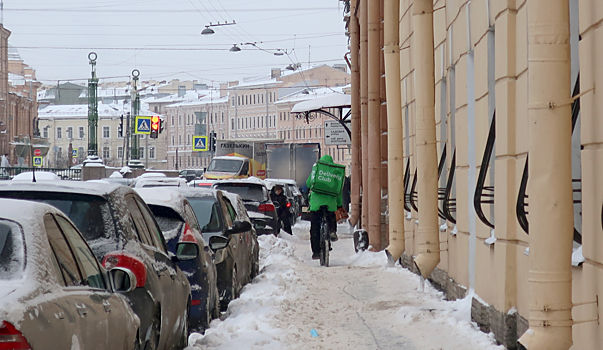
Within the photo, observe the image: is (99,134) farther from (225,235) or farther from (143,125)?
(225,235)

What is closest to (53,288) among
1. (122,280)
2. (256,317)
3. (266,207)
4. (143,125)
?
(122,280)

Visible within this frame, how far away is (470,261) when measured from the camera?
378 inches

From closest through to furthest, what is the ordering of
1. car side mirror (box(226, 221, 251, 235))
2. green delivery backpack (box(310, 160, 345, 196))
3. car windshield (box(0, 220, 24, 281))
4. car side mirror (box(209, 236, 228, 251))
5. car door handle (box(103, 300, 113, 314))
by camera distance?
car windshield (box(0, 220, 24, 281)) → car door handle (box(103, 300, 113, 314)) → car side mirror (box(209, 236, 228, 251)) → car side mirror (box(226, 221, 251, 235)) → green delivery backpack (box(310, 160, 345, 196))

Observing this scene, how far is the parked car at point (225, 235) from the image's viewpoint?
1042 cm

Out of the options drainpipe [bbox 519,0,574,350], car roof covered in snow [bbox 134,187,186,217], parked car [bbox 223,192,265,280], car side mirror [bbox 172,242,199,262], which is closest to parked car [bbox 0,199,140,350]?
car side mirror [bbox 172,242,199,262]

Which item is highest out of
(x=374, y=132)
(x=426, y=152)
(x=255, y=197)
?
(x=374, y=132)

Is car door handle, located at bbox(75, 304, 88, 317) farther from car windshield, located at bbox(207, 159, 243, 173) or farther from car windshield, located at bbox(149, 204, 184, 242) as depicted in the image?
car windshield, located at bbox(207, 159, 243, 173)

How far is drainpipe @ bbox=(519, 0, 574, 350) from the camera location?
5.75 meters

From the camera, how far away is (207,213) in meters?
11.4

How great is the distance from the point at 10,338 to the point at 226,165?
4221 cm

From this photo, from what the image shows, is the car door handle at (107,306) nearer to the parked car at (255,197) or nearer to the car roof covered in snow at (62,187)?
the car roof covered in snow at (62,187)

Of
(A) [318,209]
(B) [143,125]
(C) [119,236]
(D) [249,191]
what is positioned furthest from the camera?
(B) [143,125]

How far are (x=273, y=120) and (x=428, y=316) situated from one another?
11793 centimetres

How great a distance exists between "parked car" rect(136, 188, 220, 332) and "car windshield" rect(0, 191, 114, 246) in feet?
7.44
